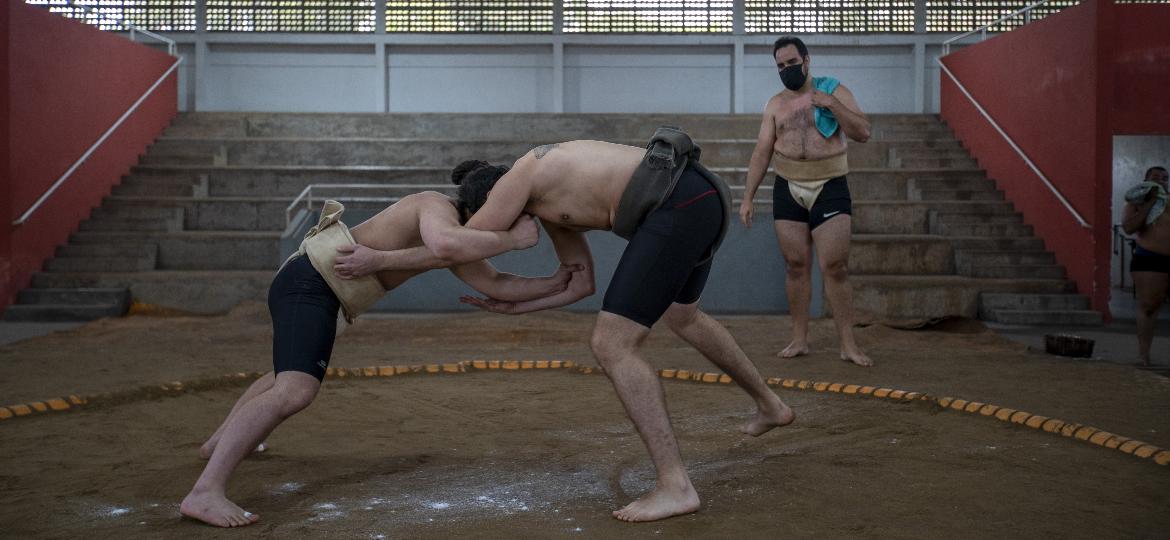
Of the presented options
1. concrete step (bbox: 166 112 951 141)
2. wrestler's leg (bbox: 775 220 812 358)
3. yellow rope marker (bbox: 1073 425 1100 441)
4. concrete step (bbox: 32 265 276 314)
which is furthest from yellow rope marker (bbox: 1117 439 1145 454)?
concrete step (bbox: 166 112 951 141)

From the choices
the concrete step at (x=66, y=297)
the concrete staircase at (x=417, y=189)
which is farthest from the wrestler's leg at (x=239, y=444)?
the concrete step at (x=66, y=297)

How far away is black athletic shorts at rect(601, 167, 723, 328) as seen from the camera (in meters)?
2.17

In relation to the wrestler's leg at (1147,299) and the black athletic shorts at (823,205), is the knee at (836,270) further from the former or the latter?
the wrestler's leg at (1147,299)

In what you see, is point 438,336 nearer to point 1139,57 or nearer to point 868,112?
point 1139,57

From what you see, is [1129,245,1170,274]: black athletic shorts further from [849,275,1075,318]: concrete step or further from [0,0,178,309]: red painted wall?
[0,0,178,309]: red painted wall

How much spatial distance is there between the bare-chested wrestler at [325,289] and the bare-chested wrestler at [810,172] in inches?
82.6

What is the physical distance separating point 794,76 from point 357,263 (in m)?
2.55

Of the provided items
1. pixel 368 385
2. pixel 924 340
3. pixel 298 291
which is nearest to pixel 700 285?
pixel 298 291

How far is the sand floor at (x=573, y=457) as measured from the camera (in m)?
2.08

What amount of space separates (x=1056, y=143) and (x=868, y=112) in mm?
3630

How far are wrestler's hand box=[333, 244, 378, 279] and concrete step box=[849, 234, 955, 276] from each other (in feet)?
17.2

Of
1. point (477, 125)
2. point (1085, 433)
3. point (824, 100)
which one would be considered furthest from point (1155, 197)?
point (477, 125)

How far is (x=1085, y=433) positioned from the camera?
9.46ft

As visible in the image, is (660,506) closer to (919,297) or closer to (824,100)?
(824,100)
